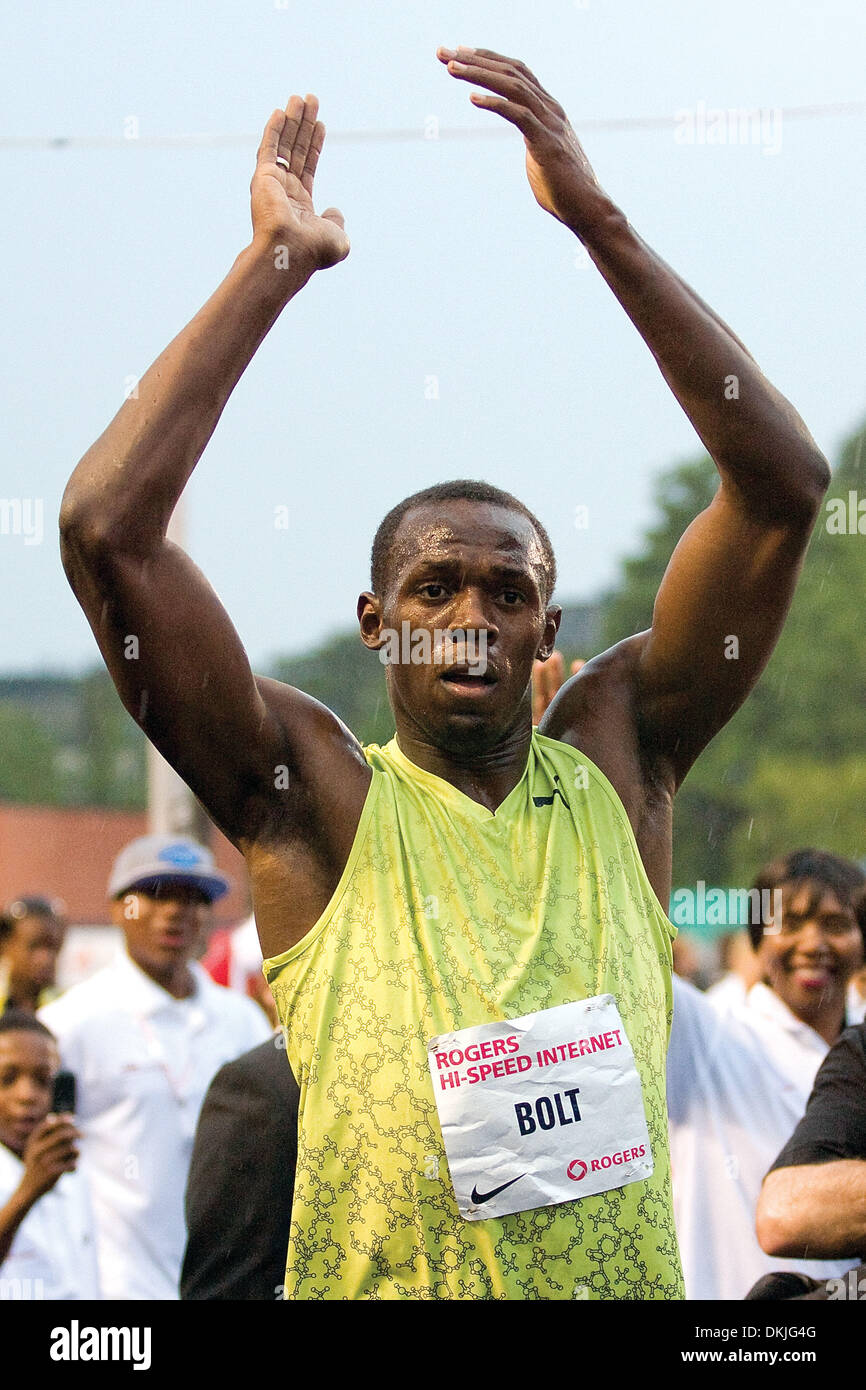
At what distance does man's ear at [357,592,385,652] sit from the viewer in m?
3.02

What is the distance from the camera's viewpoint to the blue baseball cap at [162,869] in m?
6.62

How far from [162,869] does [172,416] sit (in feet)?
13.7

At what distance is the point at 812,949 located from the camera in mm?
5527

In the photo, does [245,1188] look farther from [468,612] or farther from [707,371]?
[707,371]

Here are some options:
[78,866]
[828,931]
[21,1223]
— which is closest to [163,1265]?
[21,1223]

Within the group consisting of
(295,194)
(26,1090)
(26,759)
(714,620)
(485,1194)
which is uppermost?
(26,759)

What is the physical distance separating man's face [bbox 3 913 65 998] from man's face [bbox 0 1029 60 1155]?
1859 millimetres

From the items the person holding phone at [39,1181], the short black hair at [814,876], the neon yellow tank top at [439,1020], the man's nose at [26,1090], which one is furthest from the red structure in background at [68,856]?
the neon yellow tank top at [439,1020]

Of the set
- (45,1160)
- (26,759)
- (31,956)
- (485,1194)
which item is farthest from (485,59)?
(26,759)

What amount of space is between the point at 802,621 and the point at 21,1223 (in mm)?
40001

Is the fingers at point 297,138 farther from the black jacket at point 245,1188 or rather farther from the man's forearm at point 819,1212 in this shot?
the man's forearm at point 819,1212

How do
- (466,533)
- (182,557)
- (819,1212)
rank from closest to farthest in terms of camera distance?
(182,557) → (466,533) → (819,1212)

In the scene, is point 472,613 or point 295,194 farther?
point 295,194

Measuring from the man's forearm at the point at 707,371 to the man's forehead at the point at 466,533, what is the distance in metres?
0.36
